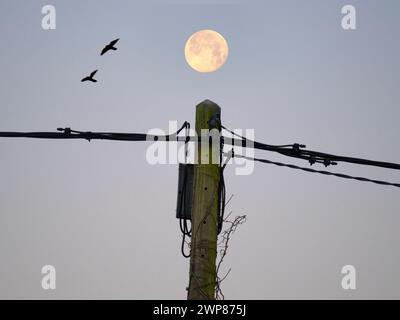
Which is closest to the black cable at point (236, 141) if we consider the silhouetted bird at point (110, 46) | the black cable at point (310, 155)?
the black cable at point (310, 155)

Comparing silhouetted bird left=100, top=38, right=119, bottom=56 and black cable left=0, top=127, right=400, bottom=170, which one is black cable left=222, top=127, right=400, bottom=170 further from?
silhouetted bird left=100, top=38, right=119, bottom=56

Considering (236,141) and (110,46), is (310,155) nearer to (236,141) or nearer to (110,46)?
(236,141)

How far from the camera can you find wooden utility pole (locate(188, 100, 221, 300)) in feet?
20.3

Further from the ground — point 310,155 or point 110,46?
point 110,46

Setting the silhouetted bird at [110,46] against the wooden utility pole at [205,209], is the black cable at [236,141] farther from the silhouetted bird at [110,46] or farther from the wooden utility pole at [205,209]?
the silhouetted bird at [110,46]

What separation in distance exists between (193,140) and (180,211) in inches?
33.9

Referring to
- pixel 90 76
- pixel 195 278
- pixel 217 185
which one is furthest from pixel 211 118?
pixel 90 76

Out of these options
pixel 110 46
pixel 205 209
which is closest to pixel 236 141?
pixel 205 209

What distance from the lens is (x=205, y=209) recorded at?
635cm

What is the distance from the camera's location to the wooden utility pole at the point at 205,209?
20.3 feet

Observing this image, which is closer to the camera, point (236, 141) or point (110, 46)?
point (236, 141)
